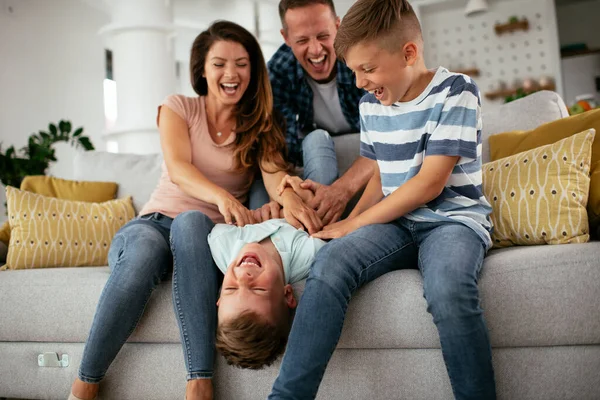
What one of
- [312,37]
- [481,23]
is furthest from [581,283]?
[481,23]

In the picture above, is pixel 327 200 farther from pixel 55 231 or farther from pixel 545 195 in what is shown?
pixel 55 231

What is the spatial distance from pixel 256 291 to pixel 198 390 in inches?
11.8

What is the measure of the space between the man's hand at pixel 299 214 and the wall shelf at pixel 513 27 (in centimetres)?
530

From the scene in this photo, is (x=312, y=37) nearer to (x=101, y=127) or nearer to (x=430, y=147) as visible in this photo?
(x=430, y=147)

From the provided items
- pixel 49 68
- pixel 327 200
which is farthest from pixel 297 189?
pixel 49 68

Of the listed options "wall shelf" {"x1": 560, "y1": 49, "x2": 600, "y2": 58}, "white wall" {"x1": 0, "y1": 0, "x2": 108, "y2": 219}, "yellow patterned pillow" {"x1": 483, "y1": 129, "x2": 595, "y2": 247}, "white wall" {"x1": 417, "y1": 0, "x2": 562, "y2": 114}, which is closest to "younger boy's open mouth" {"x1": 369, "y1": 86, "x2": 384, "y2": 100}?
"yellow patterned pillow" {"x1": 483, "y1": 129, "x2": 595, "y2": 247}

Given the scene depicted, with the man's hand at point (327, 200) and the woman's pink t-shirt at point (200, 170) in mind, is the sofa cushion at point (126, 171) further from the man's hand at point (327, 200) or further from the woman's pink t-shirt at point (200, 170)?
the man's hand at point (327, 200)

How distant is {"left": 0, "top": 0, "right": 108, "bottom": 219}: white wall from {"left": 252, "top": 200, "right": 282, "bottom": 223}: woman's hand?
11.3ft

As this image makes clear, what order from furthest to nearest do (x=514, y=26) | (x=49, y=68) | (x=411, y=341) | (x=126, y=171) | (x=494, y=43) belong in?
(x=494, y=43) → (x=514, y=26) → (x=49, y=68) → (x=126, y=171) → (x=411, y=341)

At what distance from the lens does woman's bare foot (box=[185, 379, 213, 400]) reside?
1.43 m

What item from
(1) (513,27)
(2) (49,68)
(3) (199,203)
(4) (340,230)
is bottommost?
(4) (340,230)

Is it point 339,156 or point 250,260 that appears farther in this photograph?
point 339,156

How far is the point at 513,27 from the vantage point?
20.4ft

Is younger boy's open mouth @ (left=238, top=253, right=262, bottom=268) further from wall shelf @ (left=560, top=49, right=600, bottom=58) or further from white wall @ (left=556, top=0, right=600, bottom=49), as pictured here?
white wall @ (left=556, top=0, right=600, bottom=49)
